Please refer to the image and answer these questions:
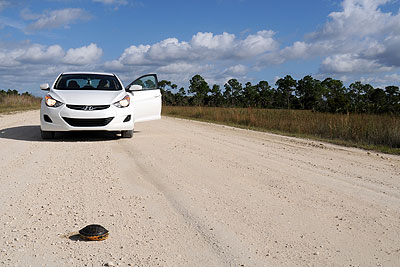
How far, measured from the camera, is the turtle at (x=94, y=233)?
3185mm

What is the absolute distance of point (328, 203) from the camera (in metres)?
4.52

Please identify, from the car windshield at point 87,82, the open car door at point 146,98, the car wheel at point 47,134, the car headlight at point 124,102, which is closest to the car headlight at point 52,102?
the car wheel at point 47,134

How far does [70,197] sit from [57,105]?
4.95 m

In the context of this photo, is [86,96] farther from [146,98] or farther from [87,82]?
[146,98]

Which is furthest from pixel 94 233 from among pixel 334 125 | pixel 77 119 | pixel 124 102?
pixel 334 125

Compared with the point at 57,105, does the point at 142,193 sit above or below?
below

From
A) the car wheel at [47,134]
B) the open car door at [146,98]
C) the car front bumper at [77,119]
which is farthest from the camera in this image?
the open car door at [146,98]

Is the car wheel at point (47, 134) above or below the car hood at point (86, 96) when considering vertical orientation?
below

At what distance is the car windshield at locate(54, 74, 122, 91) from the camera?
9.91m

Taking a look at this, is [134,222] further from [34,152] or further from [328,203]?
[34,152]

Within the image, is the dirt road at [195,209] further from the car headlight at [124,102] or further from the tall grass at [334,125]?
the tall grass at [334,125]

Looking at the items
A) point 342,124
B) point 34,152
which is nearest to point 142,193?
point 34,152

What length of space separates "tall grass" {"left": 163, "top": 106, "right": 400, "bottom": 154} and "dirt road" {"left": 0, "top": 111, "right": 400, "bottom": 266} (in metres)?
4.55

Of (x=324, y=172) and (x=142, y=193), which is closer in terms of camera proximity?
(x=142, y=193)
